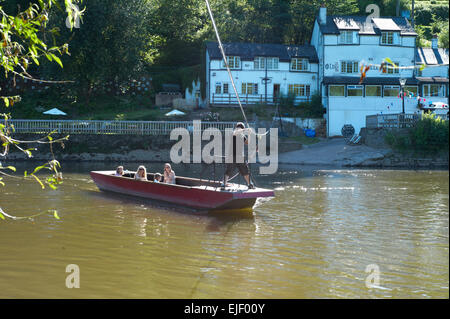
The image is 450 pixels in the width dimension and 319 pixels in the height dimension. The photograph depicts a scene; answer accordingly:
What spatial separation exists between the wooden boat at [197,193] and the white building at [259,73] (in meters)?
31.1

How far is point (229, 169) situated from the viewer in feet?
53.2

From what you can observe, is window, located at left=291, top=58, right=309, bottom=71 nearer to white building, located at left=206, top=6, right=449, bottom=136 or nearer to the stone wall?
white building, located at left=206, top=6, right=449, bottom=136

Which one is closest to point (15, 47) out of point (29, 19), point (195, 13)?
point (29, 19)

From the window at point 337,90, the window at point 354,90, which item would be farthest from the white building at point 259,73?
the window at point 354,90

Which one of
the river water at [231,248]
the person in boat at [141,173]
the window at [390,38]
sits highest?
the window at [390,38]

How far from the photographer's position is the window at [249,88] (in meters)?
51.2

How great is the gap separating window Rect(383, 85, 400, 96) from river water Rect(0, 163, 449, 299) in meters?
28.2

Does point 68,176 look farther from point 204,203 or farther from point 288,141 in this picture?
point 288,141

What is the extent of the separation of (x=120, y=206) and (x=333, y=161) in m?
21.3

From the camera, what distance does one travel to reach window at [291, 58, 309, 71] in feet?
171

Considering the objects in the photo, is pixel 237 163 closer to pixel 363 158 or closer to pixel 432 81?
pixel 363 158

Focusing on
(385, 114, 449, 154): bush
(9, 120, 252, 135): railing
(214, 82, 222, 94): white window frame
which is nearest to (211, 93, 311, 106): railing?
(214, 82, 222, 94): white window frame

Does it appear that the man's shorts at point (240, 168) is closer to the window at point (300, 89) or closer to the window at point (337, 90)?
the window at point (337, 90)

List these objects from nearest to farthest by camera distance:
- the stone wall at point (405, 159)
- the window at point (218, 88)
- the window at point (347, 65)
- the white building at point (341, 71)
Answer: the stone wall at point (405, 159) < the white building at point (341, 71) < the window at point (347, 65) < the window at point (218, 88)
